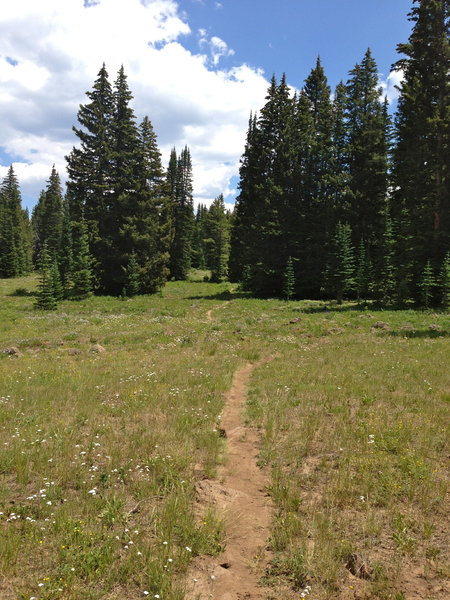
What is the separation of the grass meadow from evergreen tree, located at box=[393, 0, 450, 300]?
16.6 metres

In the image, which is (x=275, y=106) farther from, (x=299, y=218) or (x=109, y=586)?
(x=109, y=586)

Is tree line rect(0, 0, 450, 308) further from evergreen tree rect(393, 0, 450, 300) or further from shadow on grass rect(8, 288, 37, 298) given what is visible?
shadow on grass rect(8, 288, 37, 298)

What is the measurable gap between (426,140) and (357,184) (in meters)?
10.3

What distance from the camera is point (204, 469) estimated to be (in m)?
7.57

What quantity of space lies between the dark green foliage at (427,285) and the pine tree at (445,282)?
0.67 m

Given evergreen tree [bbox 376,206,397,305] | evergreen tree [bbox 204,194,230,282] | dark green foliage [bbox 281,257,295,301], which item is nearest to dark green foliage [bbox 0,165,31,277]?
evergreen tree [bbox 204,194,230,282]

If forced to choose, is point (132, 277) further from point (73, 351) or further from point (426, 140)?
point (426, 140)

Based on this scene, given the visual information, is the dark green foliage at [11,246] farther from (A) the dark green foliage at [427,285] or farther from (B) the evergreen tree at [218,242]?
(A) the dark green foliage at [427,285]

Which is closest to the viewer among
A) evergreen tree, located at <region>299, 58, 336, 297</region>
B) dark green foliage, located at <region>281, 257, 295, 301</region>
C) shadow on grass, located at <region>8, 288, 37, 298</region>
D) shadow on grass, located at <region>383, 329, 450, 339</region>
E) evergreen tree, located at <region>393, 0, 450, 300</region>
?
shadow on grass, located at <region>383, 329, 450, 339</region>

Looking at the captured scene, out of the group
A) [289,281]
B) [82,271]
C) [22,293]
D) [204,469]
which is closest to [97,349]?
[204,469]

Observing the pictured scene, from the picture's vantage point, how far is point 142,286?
4841 cm

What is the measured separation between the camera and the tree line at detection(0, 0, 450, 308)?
3134cm

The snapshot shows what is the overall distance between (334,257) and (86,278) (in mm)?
28469

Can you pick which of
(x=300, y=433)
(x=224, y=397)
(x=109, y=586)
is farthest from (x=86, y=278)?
(x=109, y=586)
